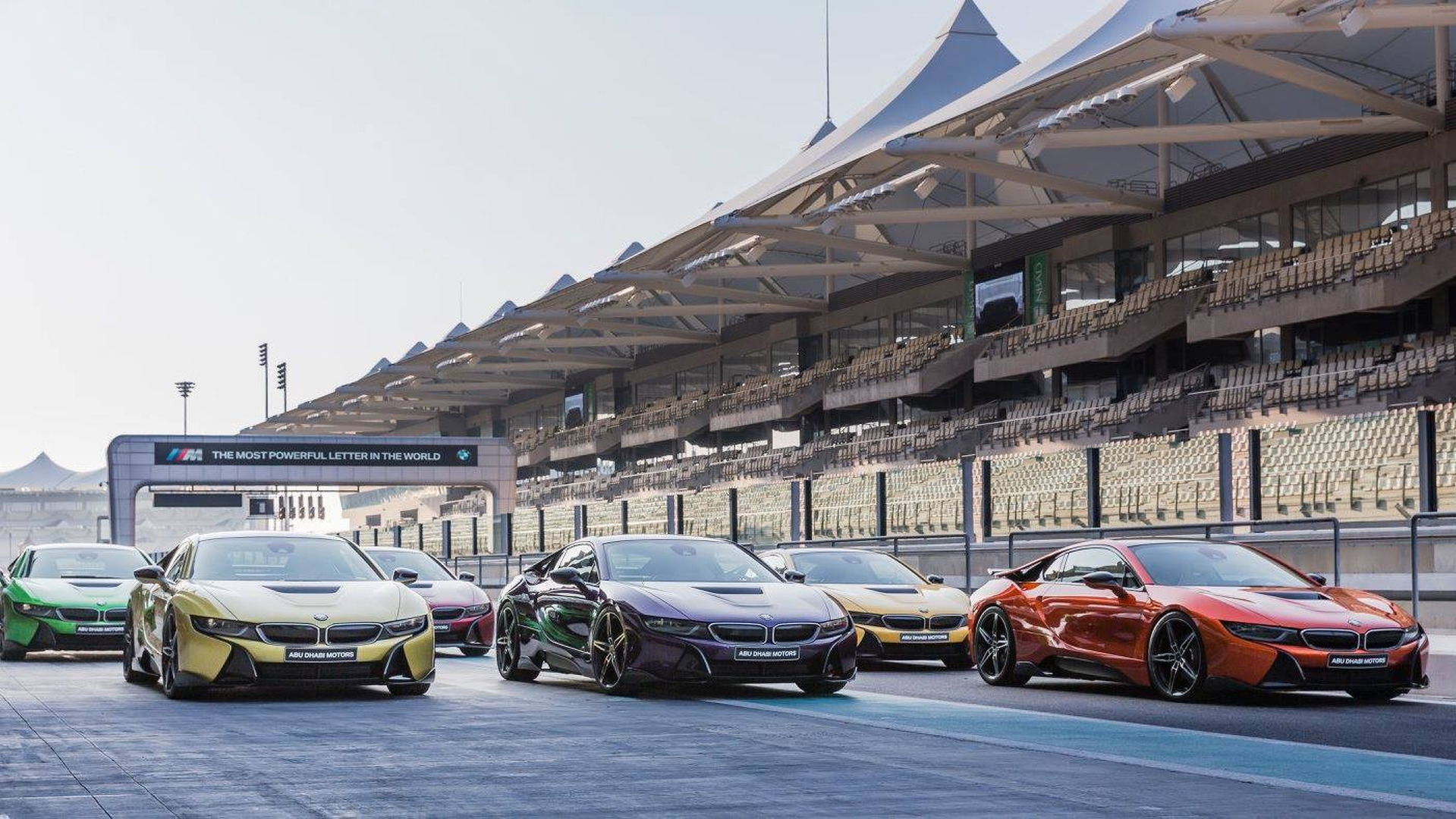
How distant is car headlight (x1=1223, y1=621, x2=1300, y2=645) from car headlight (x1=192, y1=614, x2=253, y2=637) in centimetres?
729

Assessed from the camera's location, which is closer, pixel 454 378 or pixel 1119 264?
pixel 1119 264

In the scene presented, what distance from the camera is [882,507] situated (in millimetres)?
32312

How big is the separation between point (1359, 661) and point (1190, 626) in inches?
47.7

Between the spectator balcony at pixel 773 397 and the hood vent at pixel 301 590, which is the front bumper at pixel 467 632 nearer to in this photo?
the hood vent at pixel 301 590

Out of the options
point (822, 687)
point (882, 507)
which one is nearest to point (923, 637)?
point (822, 687)

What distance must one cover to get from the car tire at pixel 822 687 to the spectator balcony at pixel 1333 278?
24678 millimetres

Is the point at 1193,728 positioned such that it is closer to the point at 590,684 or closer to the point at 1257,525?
the point at 590,684

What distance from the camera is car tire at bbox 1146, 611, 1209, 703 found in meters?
13.7

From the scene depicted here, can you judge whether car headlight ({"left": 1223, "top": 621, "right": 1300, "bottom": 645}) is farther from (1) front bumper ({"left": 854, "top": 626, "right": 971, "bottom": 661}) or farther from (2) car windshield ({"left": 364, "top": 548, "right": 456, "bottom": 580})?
(2) car windshield ({"left": 364, "top": 548, "right": 456, "bottom": 580})

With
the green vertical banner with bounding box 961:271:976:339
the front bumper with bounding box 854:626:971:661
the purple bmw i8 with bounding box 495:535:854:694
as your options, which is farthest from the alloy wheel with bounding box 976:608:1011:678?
the green vertical banner with bounding box 961:271:976:339

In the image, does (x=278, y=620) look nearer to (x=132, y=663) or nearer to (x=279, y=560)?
(x=279, y=560)

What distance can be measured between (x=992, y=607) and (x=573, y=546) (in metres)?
3.75

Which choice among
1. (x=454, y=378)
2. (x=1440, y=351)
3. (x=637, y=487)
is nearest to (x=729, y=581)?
(x=1440, y=351)

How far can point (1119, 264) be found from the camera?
49.0 meters
